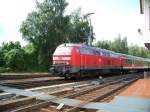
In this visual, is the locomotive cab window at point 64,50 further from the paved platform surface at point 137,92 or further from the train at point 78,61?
the paved platform surface at point 137,92

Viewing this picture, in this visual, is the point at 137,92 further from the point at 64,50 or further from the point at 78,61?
the point at 64,50

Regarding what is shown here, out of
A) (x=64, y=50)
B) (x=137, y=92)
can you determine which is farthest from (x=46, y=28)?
(x=137, y=92)

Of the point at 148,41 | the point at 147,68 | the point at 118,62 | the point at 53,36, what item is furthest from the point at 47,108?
the point at 147,68

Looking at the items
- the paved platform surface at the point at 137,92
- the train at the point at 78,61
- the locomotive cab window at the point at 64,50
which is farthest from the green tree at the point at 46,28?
the paved platform surface at the point at 137,92

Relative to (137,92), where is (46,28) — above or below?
above

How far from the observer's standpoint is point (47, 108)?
1136 cm

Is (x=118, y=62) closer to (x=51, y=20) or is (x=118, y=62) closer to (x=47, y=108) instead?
(x=51, y=20)

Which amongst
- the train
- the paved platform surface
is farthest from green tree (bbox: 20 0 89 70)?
the paved platform surface

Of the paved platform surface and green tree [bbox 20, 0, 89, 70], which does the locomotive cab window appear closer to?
the paved platform surface

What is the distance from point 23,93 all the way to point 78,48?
1118 cm

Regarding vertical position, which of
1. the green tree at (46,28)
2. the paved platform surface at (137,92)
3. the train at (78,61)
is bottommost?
the paved platform surface at (137,92)

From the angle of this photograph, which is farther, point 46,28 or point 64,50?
point 46,28

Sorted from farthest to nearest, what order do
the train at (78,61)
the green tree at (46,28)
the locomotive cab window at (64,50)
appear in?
the green tree at (46,28)
the locomotive cab window at (64,50)
the train at (78,61)

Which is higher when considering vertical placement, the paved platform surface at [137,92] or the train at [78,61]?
the train at [78,61]
